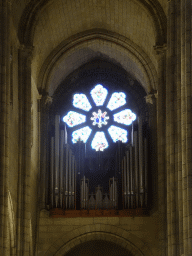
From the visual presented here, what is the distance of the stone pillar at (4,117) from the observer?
51.5 feet

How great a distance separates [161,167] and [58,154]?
378 centimetres

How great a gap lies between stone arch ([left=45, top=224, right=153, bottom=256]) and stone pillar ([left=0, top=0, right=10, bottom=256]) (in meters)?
4.42

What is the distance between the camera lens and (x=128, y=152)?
22000 mm

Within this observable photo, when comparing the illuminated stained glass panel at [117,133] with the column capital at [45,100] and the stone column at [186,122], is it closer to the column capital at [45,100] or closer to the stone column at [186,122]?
the column capital at [45,100]

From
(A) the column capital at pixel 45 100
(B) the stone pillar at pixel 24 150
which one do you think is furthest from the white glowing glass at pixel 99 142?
(B) the stone pillar at pixel 24 150

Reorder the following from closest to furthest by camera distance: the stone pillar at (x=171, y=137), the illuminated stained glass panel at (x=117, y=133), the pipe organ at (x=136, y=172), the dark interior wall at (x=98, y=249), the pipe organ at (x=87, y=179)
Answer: the stone pillar at (x=171, y=137) → the pipe organ at (x=136, y=172) → the pipe organ at (x=87, y=179) → the dark interior wall at (x=98, y=249) → the illuminated stained glass panel at (x=117, y=133)

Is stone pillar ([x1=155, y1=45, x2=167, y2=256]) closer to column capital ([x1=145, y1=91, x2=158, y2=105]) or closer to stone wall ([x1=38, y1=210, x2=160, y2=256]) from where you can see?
stone wall ([x1=38, y1=210, x2=160, y2=256])

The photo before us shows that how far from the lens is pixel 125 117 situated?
2469cm

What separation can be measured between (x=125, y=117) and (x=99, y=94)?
121 centimetres

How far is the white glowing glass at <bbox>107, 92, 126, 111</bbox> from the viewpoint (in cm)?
2481

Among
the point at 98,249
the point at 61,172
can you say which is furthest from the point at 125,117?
A: the point at 98,249

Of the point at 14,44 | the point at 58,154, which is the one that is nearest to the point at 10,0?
the point at 14,44

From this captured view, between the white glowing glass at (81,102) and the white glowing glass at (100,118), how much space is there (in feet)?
1.23

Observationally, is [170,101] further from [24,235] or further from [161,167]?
[24,235]
